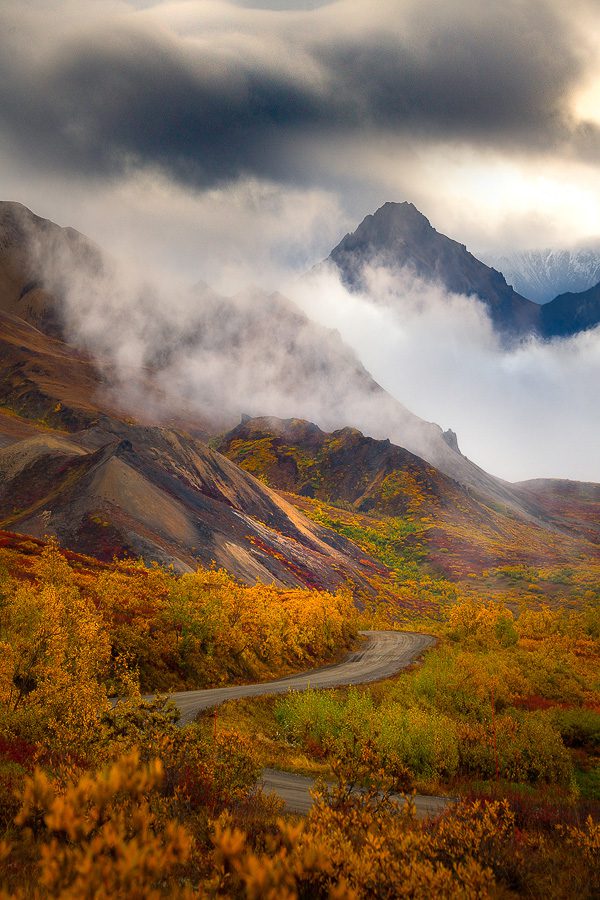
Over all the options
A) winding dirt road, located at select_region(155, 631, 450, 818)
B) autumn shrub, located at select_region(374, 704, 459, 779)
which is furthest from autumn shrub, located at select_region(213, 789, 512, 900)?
autumn shrub, located at select_region(374, 704, 459, 779)

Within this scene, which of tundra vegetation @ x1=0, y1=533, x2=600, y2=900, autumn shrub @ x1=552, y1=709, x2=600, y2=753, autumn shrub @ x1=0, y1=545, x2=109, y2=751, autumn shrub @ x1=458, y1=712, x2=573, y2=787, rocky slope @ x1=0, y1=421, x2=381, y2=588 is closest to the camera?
tundra vegetation @ x1=0, y1=533, x2=600, y2=900

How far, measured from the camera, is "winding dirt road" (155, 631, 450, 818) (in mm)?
14656

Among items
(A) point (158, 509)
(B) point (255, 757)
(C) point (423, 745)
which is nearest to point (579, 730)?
(C) point (423, 745)

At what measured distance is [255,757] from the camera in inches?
389

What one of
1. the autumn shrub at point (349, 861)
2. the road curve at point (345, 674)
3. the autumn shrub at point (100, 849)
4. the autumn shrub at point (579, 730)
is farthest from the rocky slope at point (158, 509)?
the autumn shrub at point (100, 849)

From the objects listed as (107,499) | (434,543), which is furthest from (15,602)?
(434,543)

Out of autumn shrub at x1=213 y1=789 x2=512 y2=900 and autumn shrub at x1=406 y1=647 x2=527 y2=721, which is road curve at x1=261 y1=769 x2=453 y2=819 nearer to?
autumn shrub at x1=213 y1=789 x2=512 y2=900

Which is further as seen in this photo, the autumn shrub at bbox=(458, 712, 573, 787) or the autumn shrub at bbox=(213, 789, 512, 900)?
the autumn shrub at bbox=(458, 712, 573, 787)

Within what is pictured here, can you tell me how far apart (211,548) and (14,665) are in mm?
56130

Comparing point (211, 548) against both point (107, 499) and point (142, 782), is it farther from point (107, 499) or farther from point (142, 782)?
point (142, 782)

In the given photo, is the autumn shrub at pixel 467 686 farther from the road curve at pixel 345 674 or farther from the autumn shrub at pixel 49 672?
the autumn shrub at pixel 49 672

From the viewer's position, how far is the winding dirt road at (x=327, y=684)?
1466cm

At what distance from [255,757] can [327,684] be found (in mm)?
26587

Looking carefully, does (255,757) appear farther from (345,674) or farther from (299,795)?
(345,674)
